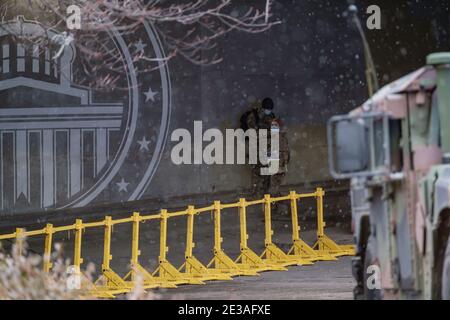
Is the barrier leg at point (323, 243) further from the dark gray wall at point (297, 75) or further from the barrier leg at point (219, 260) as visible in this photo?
the dark gray wall at point (297, 75)

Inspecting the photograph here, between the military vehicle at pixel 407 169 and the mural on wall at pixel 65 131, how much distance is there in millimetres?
13765

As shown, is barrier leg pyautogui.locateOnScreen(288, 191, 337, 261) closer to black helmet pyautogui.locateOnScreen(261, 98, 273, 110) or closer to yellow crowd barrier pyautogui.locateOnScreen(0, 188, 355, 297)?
yellow crowd barrier pyautogui.locateOnScreen(0, 188, 355, 297)

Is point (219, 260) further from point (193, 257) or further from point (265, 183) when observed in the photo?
point (265, 183)

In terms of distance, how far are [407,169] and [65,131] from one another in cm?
1470

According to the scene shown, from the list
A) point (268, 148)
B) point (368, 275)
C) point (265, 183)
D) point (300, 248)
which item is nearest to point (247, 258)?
point (300, 248)

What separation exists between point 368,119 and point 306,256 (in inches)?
370

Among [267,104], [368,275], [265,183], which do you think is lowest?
[368,275]

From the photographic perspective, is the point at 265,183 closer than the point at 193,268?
No

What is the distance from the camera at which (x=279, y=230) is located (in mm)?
22578

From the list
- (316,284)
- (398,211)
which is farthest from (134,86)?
(398,211)

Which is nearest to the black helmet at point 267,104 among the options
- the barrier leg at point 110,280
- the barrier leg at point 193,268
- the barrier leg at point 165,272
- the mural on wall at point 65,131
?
the mural on wall at point 65,131

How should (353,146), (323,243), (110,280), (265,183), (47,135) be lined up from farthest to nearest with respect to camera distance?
(265,183) → (47,135) → (323,243) → (110,280) → (353,146)

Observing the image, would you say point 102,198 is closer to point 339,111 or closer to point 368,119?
point 339,111

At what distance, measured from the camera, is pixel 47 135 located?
24594 millimetres
